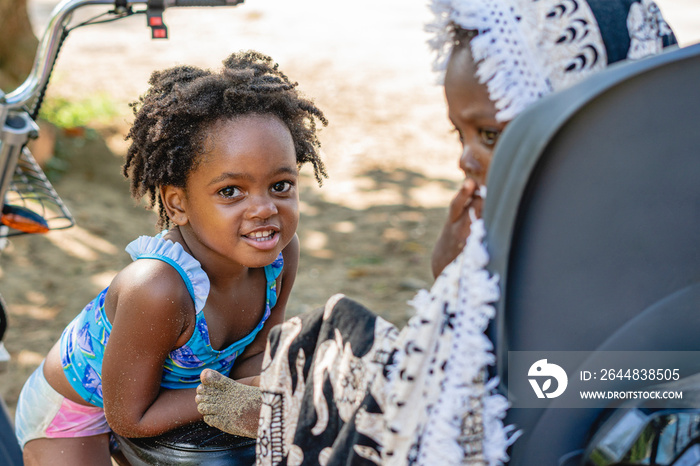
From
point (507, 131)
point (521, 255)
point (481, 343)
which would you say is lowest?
point (481, 343)

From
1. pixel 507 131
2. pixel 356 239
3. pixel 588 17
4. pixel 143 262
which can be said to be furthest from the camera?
pixel 356 239

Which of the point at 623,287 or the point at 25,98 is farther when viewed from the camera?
the point at 25,98

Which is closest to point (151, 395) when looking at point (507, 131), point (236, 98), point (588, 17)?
point (236, 98)

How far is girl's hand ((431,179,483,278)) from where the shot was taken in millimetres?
1246

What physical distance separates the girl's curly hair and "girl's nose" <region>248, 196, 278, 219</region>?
0.20 meters

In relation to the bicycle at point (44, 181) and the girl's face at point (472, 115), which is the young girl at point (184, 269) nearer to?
the bicycle at point (44, 181)

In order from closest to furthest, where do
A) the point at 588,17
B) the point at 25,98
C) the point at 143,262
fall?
the point at 588,17 → the point at 143,262 → the point at 25,98

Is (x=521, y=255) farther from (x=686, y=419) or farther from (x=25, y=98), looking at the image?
(x=25, y=98)

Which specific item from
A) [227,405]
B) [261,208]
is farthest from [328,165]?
[227,405]

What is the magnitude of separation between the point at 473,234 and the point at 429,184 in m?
4.91

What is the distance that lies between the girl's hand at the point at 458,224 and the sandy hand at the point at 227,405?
0.61 m

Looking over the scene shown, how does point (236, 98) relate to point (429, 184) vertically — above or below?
above

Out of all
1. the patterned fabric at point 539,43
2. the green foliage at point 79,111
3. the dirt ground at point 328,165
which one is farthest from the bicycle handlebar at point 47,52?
the green foliage at point 79,111

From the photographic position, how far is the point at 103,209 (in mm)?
5176
